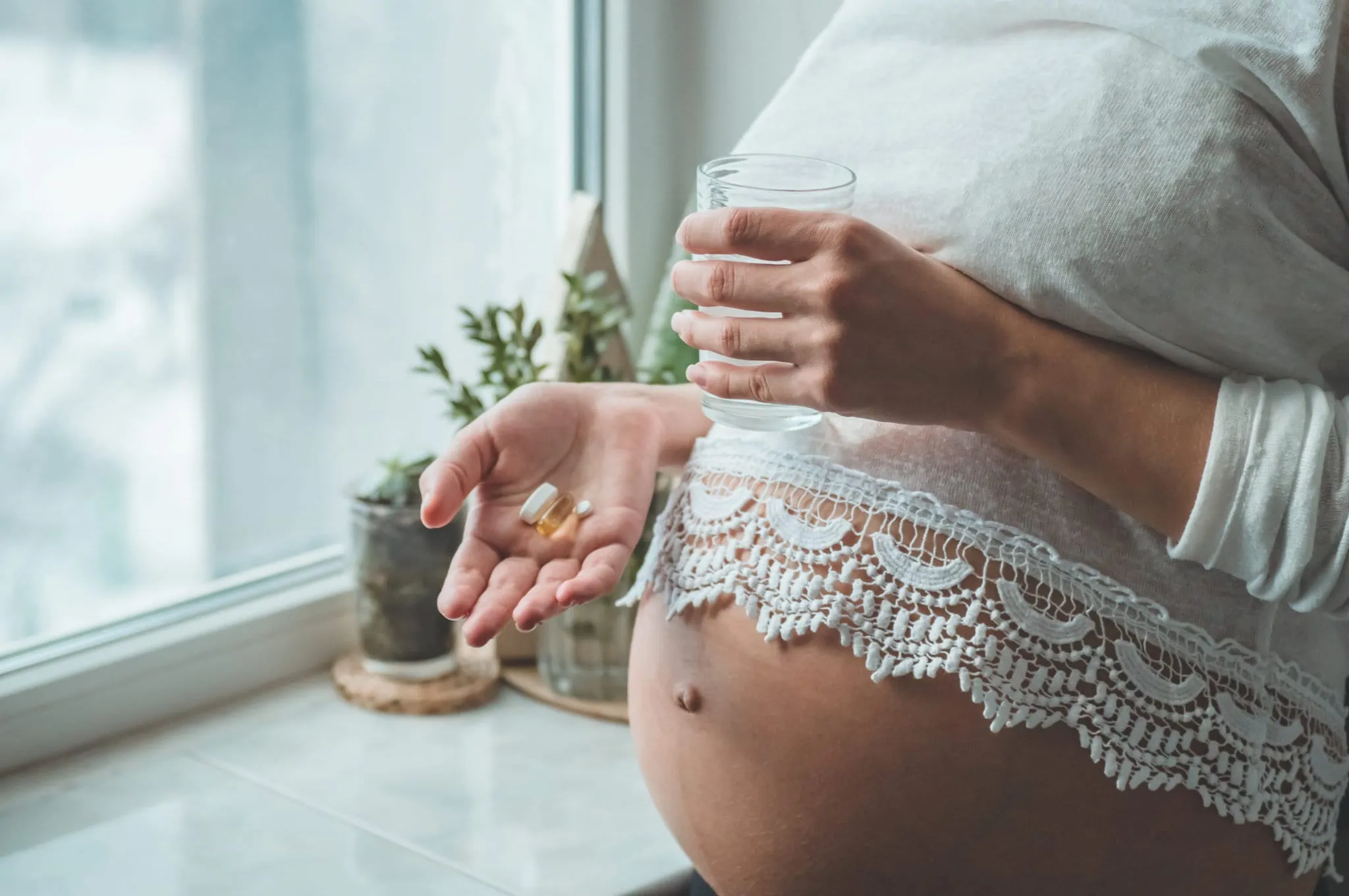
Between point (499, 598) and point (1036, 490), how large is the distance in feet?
1.12

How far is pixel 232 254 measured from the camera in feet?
4.75

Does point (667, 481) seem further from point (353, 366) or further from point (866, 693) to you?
point (866, 693)

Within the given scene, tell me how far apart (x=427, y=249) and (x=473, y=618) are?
99 cm

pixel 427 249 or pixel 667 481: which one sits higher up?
pixel 427 249

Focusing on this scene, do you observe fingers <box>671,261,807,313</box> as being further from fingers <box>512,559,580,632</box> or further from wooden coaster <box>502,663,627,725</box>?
wooden coaster <box>502,663,627,725</box>

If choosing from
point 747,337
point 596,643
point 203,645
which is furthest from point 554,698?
point 747,337

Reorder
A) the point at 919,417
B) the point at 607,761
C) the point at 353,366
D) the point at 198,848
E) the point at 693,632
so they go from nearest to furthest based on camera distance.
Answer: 1. the point at 919,417
2. the point at 693,632
3. the point at 198,848
4. the point at 607,761
5. the point at 353,366

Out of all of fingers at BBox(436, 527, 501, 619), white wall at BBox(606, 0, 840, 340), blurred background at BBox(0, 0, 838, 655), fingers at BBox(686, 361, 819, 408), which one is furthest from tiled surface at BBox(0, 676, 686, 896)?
white wall at BBox(606, 0, 840, 340)

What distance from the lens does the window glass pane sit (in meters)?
1.29

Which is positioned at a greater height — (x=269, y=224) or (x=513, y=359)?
(x=269, y=224)

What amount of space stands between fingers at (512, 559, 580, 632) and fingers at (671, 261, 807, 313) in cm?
19

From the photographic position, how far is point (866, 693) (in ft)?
2.72

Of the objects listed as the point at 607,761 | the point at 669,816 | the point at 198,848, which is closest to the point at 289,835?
the point at 198,848

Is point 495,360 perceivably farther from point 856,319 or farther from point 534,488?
point 856,319
